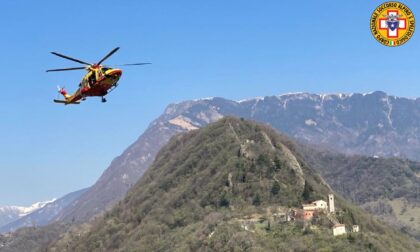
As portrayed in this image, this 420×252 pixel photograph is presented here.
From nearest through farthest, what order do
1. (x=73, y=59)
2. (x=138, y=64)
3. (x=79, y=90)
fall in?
1. (x=138, y=64)
2. (x=73, y=59)
3. (x=79, y=90)

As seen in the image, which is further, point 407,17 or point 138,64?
point 407,17

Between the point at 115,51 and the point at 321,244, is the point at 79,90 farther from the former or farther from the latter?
the point at 321,244

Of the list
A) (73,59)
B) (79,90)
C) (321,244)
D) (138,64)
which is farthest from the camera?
(321,244)

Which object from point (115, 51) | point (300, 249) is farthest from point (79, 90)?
point (300, 249)

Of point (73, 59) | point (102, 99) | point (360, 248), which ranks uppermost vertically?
point (73, 59)

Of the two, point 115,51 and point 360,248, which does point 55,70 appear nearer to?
point 115,51

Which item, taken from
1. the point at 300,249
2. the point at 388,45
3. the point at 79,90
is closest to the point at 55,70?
the point at 79,90

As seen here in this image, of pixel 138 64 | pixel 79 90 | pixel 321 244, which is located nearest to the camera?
pixel 138 64

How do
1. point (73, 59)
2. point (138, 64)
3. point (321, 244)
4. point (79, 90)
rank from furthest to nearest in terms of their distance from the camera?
point (321, 244), point (79, 90), point (73, 59), point (138, 64)

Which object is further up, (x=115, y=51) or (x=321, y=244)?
(x=115, y=51)
